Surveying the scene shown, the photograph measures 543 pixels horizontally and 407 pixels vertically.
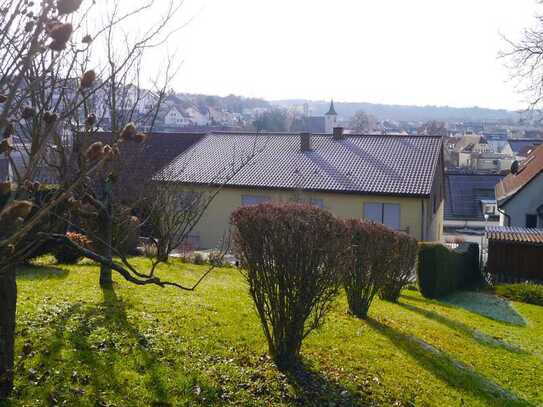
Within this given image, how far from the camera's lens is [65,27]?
237 cm

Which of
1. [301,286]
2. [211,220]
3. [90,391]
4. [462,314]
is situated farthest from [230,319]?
[211,220]

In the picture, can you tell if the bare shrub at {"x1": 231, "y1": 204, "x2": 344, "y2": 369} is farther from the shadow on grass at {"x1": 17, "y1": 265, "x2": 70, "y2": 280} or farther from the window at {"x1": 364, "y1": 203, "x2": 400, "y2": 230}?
the window at {"x1": 364, "y1": 203, "x2": 400, "y2": 230}

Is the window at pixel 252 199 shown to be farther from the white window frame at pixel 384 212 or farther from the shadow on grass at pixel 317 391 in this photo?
the shadow on grass at pixel 317 391

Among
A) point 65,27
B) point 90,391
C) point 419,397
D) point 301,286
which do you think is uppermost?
point 65,27

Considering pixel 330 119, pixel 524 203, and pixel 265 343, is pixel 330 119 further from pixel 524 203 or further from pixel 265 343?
pixel 265 343

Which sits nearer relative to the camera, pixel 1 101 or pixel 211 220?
pixel 1 101

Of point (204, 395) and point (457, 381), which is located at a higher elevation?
point (204, 395)

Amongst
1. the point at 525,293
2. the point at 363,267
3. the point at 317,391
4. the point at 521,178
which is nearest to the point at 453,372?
the point at 317,391

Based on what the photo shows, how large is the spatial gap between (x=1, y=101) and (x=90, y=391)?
347 centimetres

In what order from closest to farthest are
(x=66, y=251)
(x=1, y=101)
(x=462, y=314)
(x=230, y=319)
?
(x=1, y=101) → (x=230, y=319) → (x=66, y=251) → (x=462, y=314)

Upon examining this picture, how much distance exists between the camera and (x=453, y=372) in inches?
313

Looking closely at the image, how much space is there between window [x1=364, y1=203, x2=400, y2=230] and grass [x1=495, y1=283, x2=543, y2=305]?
8.29 meters

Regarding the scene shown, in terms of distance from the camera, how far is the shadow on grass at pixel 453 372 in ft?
24.6

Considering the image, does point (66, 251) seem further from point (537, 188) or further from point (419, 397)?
point (537, 188)
